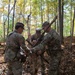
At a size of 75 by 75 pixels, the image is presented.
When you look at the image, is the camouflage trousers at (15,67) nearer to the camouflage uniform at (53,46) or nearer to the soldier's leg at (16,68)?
the soldier's leg at (16,68)

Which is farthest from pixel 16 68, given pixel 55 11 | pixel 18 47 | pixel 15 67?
pixel 55 11

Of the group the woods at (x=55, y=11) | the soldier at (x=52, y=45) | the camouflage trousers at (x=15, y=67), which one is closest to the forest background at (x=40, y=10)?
the woods at (x=55, y=11)

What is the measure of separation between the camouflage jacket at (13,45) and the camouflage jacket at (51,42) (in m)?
0.50

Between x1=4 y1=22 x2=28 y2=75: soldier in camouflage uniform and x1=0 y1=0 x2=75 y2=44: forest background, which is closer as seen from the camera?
x1=4 y1=22 x2=28 y2=75: soldier in camouflage uniform

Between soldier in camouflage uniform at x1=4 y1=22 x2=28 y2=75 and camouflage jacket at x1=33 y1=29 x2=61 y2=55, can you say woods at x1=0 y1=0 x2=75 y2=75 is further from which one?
soldier in camouflage uniform at x1=4 y1=22 x2=28 y2=75

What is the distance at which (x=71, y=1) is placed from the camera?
1560cm

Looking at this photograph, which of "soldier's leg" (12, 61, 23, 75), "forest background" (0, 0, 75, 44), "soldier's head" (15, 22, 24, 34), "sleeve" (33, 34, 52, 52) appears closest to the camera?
"soldier's head" (15, 22, 24, 34)

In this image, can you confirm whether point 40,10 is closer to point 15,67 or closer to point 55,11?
point 55,11

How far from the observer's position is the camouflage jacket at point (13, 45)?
5543mm

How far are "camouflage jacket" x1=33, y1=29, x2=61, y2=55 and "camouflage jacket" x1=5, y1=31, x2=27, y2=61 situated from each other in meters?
0.50

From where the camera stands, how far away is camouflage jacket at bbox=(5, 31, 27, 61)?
5.54 metres

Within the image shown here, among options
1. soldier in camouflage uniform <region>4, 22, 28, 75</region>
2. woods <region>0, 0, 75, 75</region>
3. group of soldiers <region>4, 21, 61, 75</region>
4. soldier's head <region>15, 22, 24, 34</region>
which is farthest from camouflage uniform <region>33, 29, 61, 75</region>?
woods <region>0, 0, 75, 75</region>

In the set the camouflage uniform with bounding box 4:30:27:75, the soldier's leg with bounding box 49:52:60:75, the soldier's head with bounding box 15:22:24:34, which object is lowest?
the soldier's leg with bounding box 49:52:60:75

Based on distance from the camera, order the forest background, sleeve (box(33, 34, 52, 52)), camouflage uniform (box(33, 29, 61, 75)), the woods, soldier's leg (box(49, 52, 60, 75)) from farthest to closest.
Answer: the forest background → the woods → soldier's leg (box(49, 52, 60, 75)) → camouflage uniform (box(33, 29, 61, 75)) → sleeve (box(33, 34, 52, 52))
